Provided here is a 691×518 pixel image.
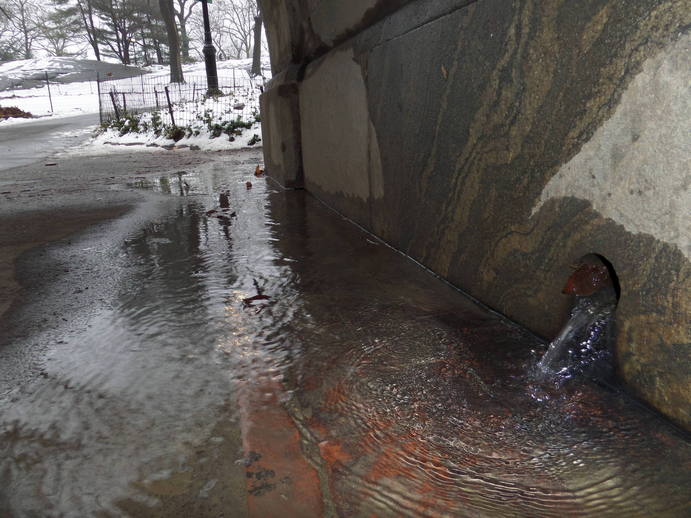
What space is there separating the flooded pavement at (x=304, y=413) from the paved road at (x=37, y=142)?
24.2 feet

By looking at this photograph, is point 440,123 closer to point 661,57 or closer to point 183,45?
point 661,57

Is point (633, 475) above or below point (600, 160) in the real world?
below

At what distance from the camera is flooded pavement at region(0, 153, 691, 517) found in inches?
40.9

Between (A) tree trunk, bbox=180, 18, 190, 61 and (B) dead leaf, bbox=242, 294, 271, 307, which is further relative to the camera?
(A) tree trunk, bbox=180, 18, 190, 61

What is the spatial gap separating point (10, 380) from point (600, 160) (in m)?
1.74

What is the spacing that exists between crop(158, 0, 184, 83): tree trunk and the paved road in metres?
5.32

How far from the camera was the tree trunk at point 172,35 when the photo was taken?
801 inches

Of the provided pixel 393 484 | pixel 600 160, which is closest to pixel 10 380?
pixel 393 484

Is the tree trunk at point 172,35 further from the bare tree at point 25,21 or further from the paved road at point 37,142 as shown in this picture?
the bare tree at point 25,21

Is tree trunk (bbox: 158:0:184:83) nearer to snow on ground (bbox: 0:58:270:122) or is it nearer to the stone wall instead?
snow on ground (bbox: 0:58:270:122)

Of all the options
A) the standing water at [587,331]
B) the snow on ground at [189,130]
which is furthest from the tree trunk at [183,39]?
the standing water at [587,331]

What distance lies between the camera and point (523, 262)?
1.71 m

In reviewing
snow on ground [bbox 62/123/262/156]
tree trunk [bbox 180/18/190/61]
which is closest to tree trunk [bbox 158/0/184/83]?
snow on ground [bbox 62/123/262/156]

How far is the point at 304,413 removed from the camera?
132cm
